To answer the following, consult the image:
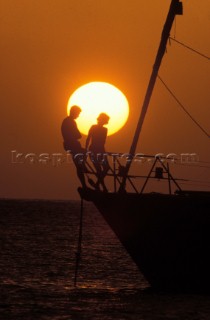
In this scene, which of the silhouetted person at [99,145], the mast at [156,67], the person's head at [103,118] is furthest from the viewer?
the mast at [156,67]

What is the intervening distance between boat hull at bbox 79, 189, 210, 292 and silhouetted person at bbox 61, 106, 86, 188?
52.8 inches

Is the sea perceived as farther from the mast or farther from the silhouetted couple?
the mast

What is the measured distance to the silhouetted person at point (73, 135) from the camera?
20609 mm

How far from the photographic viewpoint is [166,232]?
22641 millimetres

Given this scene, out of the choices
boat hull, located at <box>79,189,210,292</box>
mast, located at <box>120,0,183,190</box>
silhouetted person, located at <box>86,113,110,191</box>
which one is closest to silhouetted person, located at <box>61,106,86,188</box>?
silhouetted person, located at <box>86,113,110,191</box>

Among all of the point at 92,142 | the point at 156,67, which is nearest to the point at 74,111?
the point at 92,142

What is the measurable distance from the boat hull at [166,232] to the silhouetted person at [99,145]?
133 centimetres

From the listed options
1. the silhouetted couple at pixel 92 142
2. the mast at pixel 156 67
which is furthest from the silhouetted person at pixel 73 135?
the mast at pixel 156 67

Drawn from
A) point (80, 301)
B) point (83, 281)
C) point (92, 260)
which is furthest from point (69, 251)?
point (80, 301)

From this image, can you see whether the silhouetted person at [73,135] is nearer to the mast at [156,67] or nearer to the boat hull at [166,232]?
the boat hull at [166,232]

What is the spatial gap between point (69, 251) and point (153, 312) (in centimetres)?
2850

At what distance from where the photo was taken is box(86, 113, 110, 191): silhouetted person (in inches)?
835

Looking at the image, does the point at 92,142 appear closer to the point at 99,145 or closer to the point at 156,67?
the point at 99,145

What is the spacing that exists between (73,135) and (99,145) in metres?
0.74
